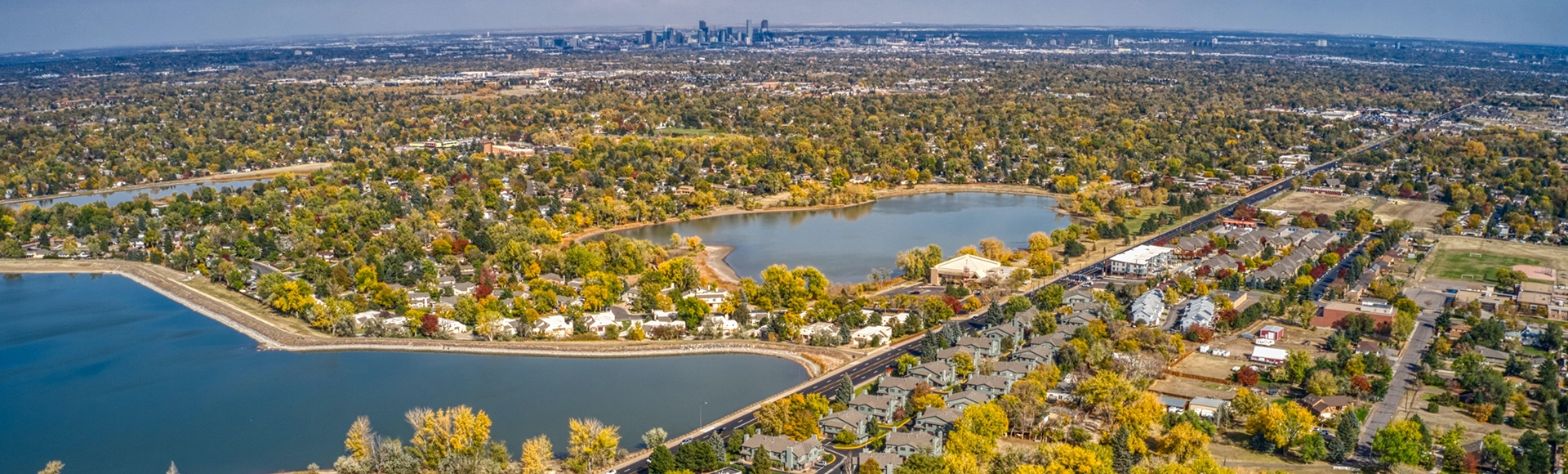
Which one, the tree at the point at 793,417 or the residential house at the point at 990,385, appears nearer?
the tree at the point at 793,417

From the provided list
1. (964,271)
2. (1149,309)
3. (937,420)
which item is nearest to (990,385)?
(937,420)

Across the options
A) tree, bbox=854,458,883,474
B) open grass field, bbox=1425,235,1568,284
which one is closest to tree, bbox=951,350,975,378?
tree, bbox=854,458,883,474

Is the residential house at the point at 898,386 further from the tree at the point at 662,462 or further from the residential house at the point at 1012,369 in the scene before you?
the tree at the point at 662,462

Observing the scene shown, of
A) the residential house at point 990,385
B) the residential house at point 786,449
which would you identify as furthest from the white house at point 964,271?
the residential house at point 786,449

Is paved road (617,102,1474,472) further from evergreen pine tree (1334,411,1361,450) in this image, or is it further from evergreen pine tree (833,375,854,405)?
evergreen pine tree (1334,411,1361,450)

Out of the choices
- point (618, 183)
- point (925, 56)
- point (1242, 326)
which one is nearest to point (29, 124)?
point (618, 183)

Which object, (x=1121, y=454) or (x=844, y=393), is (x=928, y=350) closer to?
(x=844, y=393)
